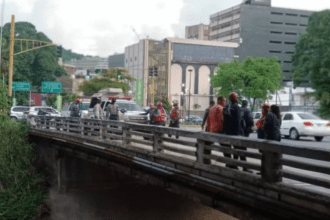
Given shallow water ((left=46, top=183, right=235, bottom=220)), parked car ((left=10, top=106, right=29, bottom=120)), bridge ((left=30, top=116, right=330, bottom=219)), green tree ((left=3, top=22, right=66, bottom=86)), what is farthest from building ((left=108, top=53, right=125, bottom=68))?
bridge ((left=30, top=116, right=330, bottom=219))

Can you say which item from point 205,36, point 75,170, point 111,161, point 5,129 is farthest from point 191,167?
point 205,36

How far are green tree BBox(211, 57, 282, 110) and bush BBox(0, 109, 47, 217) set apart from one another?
42.9m

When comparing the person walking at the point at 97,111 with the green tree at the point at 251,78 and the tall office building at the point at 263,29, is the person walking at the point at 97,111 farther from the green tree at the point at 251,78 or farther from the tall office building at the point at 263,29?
the tall office building at the point at 263,29

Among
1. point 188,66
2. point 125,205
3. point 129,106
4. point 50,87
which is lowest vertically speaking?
point 125,205

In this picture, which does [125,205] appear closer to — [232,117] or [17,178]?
[17,178]

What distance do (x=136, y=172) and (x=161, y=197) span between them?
7.94 m

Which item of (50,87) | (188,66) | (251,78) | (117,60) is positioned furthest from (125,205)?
(117,60)

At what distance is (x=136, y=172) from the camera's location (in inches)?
495

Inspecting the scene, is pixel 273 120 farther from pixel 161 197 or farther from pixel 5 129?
pixel 5 129

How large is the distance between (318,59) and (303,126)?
21.0 m

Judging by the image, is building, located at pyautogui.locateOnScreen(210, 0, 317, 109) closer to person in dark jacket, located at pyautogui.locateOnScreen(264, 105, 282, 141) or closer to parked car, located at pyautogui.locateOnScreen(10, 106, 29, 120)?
parked car, located at pyautogui.locateOnScreen(10, 106, 29, 120)

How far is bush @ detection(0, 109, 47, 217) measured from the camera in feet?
78.9

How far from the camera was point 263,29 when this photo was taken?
117m

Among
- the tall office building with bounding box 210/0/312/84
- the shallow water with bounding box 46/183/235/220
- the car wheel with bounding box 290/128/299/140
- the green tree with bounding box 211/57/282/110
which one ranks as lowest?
the shallow water with bounding box 46/183/235/220
